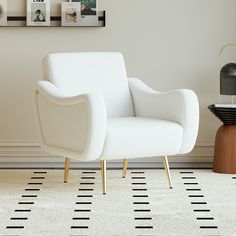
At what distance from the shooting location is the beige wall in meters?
5.23

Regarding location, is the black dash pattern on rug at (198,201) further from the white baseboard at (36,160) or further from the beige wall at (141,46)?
the beige wall at (141,46)

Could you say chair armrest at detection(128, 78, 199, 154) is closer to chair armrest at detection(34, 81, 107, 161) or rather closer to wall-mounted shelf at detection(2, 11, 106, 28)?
chair armrest at detection(34, 81, 107, 161)

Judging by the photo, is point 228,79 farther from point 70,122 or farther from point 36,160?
point 36,160

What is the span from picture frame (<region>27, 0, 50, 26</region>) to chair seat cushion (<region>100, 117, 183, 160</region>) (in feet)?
3.65

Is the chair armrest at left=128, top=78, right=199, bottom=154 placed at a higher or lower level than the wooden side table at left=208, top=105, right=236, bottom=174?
higher

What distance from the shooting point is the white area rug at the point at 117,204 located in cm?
352

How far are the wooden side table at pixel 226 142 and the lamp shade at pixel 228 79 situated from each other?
14 centimetres

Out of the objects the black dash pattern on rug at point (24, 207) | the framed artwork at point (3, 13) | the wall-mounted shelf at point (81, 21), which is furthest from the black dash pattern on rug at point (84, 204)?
the framed artwork at point (3, 13)

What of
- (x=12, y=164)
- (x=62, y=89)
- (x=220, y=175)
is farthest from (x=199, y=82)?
(x=12, y=164)

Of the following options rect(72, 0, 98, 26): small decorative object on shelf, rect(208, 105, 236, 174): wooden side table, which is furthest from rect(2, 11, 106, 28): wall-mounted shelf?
rect(208, 105, 236, 174): wooden side table

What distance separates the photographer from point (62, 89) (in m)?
4.63

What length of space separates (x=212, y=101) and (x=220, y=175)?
2.02ft

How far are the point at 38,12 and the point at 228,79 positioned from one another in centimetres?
141

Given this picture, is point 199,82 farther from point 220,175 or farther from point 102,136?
point 102,136
